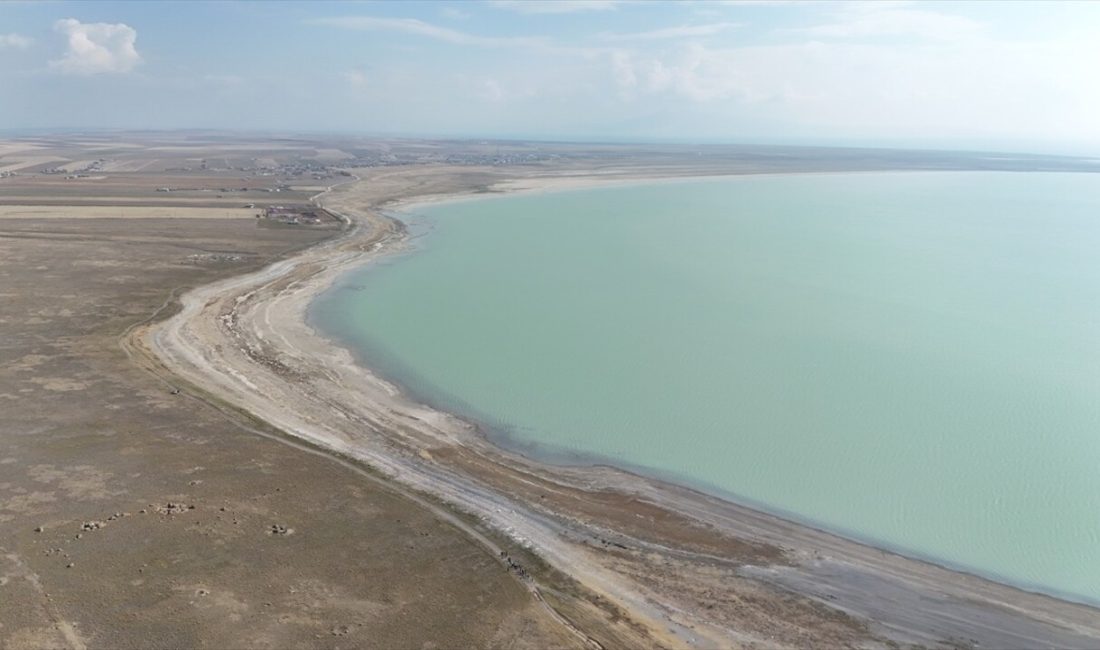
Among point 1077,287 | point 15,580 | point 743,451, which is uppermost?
point 1077,287

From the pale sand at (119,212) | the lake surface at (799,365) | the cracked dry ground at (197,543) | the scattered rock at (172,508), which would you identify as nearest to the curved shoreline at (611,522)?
the lake surface at (799,365)

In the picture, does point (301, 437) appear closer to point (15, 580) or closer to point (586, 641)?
point (15, 580)

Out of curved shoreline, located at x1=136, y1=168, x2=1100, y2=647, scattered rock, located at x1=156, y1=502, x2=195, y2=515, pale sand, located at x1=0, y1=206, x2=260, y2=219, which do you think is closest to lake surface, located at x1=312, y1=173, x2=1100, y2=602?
curved shoreline, located at x1=136, y1=168, x2=1100, y2=647

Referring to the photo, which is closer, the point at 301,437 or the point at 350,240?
the point at 301,437

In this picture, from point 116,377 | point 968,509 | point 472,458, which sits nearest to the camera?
point 968,509

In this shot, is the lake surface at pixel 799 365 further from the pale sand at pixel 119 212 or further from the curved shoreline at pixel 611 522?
the pale sand at pixel 119 212

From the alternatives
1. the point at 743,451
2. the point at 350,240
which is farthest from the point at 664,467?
the point at 350,240
